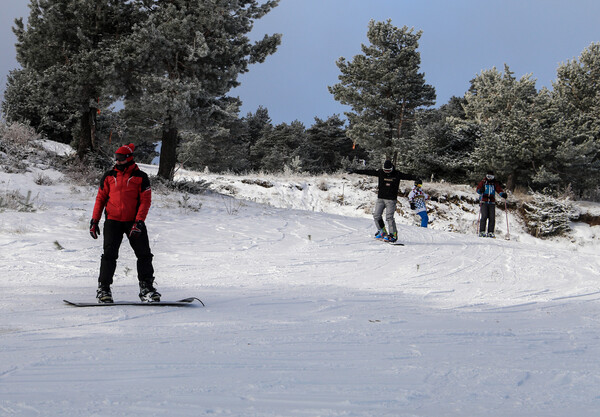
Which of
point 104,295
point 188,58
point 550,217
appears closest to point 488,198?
point 550,217

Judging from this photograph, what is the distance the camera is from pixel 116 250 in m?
5.50

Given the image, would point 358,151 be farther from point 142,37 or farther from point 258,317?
point 258,317

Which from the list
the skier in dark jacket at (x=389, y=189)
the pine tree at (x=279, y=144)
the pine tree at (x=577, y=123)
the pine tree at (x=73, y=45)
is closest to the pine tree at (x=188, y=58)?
the pine tree at (x=73, y=45)

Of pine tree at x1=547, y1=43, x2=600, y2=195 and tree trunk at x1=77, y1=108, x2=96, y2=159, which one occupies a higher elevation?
pine tree at x1=547, y1=43, x2=600, y2=195

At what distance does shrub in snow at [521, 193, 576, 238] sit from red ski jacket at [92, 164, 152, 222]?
65.0 ft

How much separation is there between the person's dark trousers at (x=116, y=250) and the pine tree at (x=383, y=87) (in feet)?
78.2

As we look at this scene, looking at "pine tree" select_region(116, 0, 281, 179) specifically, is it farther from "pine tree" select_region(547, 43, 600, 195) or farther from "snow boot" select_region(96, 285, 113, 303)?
"pine tree" select_region(547, 43, 600, 195)

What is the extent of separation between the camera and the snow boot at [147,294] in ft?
17.4

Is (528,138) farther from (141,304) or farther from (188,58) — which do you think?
(141,304)

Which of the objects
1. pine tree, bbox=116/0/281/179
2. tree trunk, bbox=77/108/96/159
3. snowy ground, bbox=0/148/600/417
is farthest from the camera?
tree trunk, bbox=77/108/96/159

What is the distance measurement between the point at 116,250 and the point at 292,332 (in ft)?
8.69

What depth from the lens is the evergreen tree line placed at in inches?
539

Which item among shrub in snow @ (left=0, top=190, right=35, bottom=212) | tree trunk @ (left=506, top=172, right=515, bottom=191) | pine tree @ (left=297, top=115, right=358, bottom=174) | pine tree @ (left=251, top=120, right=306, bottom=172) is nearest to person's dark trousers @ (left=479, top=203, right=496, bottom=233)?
tree trunk @ (left=506, top=172, right=515, bottom=191)

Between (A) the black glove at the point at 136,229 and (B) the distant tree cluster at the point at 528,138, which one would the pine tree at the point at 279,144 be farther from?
(A) the black glove at the point at 136,229
